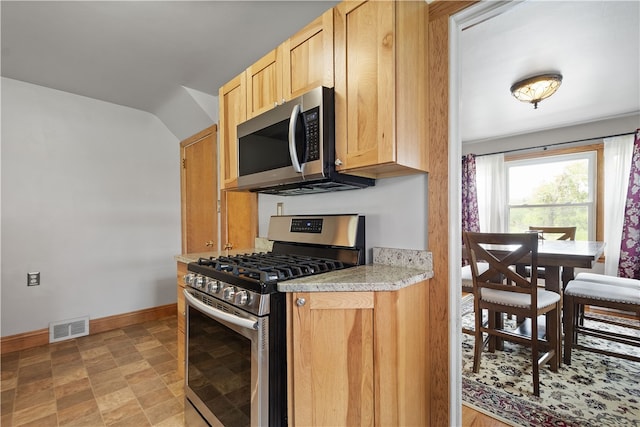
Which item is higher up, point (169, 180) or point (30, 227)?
point (169, 180)

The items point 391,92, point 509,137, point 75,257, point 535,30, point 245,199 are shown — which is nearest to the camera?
point 391,92

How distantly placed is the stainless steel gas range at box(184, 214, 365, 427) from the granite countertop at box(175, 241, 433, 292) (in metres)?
0.08

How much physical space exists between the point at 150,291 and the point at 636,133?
224 inches

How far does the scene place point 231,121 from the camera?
1.97 meters

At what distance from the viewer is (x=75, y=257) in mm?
2871

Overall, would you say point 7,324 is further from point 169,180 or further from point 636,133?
point 636,133

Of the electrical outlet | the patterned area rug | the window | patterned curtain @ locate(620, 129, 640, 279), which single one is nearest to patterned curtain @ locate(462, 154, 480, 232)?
the window

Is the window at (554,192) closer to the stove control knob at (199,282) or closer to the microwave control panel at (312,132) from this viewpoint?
the microwave control panel at (312,132)

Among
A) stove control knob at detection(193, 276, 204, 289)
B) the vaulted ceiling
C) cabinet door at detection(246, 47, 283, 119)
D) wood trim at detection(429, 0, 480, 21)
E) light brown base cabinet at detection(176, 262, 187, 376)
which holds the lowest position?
light brown base cabinet at detection(176, 262, 187, 376)

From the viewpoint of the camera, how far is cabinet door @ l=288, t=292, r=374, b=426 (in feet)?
3.63

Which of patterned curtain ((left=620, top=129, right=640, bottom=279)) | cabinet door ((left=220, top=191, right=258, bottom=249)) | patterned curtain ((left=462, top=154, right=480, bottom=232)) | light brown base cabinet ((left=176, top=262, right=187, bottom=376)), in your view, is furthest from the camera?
patterned curtain ((left=462, top=154, right=480, bottom=232))

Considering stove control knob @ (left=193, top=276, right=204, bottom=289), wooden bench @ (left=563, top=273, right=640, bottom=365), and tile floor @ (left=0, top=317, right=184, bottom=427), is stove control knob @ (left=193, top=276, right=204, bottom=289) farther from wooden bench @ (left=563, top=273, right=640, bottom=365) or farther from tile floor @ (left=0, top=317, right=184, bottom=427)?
wooden bench @ (left=563, top=273, right=640, bottom=365)

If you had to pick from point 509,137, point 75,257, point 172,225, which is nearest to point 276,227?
point 172,225

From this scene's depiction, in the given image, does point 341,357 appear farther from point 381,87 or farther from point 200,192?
point 200,192
